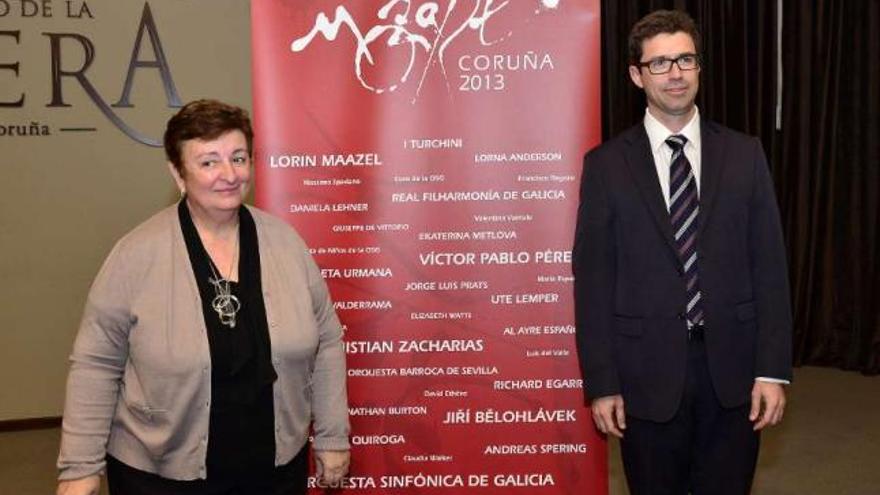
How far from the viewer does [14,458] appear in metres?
4.89

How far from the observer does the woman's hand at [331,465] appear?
8.31 ft

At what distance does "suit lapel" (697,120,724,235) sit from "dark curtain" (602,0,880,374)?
11.3 feet

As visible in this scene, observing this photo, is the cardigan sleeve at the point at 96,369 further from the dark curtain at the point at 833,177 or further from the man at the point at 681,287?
the dark curtain at the point at 833,177

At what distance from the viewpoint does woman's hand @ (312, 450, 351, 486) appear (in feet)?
8.31

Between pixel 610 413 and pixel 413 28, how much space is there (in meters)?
1.27

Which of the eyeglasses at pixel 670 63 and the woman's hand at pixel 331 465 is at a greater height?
the eyeglasses at pixel 670 63

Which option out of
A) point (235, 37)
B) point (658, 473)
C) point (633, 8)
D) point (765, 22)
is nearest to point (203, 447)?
point (658, 473)

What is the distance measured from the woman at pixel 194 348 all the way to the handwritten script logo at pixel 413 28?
2.76 feet

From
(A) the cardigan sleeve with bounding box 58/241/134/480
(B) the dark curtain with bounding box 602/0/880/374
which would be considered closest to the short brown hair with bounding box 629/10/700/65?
(A) the cardigan sleeve with bounding box 58/241/134/480

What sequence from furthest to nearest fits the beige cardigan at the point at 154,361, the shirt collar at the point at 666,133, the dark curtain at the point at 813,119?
the dark curtain at the point at 813,119 → the shirt collar at the point at 666,133 → the beige cardigan at the point at 154,361

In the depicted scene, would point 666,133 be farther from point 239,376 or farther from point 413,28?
point 239,376

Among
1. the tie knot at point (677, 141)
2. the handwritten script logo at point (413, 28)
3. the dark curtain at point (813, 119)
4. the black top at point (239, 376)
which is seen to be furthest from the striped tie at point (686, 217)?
the dark curtain at point (813, 119)

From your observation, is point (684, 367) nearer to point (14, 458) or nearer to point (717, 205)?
point (717, 205)

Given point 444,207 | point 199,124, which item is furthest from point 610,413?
point 199,124
